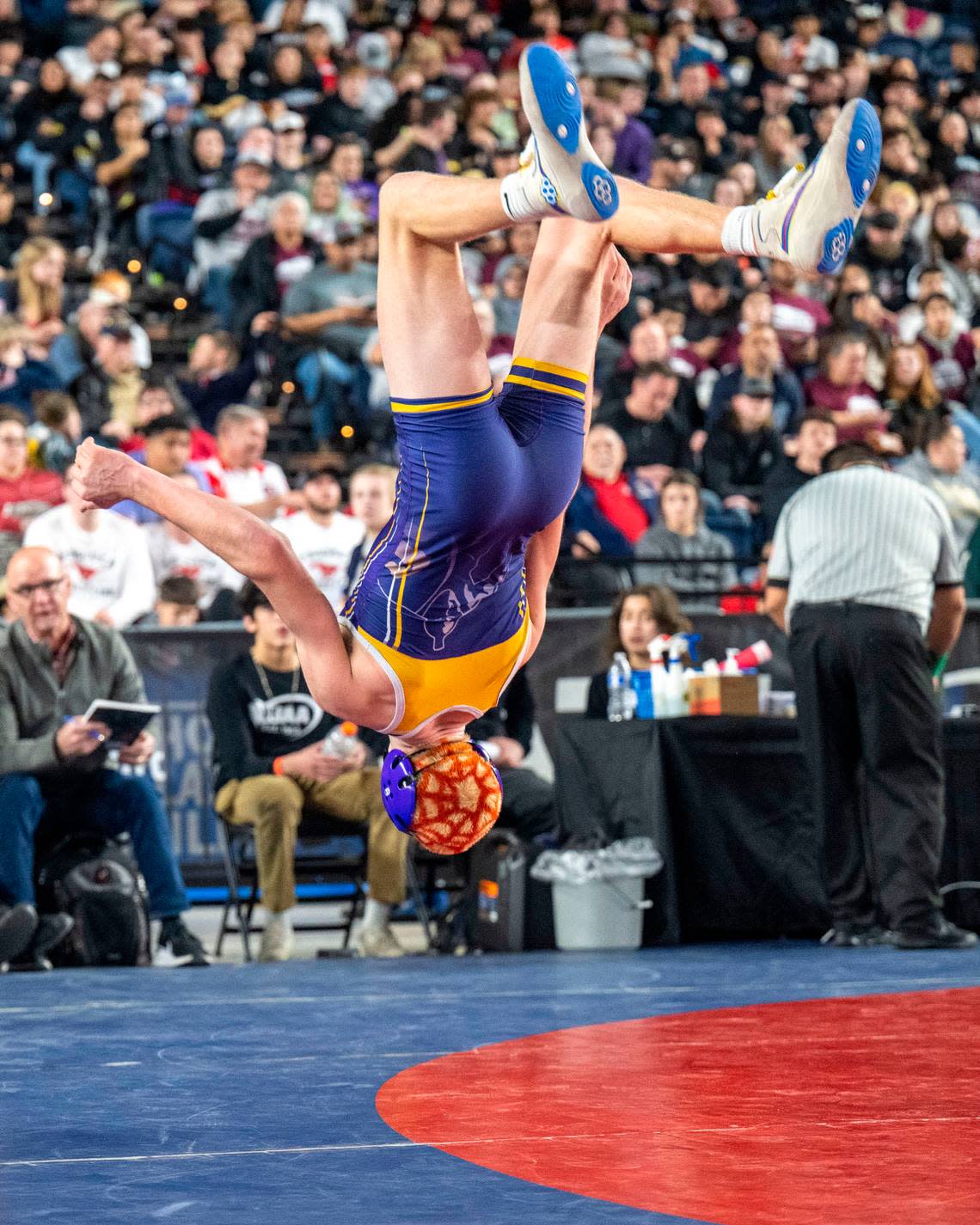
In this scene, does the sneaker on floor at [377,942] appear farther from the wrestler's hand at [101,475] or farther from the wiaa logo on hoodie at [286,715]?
the wrestler's hand at [101,475]

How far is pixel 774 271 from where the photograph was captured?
13430 millimetres

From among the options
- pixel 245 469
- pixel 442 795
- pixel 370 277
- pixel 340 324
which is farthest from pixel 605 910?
pixel 370 277

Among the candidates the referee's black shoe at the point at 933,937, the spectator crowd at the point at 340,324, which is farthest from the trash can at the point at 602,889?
the referee's black shoe at the point at 933,937

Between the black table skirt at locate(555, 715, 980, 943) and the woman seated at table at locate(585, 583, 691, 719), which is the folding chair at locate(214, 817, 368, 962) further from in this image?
the woman seated at table at locate(585, 583, 691, 719)

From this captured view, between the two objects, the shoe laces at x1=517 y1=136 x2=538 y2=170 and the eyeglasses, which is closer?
the shoe laces at x1=517 y1=136 x2=538 y2=170

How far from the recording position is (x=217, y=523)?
411 cm

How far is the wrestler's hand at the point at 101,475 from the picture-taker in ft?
13.2

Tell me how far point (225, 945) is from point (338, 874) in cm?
89

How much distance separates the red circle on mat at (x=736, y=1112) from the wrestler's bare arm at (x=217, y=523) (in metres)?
1.20

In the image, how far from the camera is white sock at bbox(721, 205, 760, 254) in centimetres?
392

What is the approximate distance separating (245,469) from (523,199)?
251 inches

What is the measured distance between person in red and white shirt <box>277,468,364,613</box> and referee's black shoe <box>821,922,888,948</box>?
126 inches

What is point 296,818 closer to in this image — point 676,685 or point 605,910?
point 605,910

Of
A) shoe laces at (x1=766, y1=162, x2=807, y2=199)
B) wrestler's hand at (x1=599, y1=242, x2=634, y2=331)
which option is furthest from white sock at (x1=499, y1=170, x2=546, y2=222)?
wrestler's hand at (x1=599, y1=242, x2=634, y2=331)
